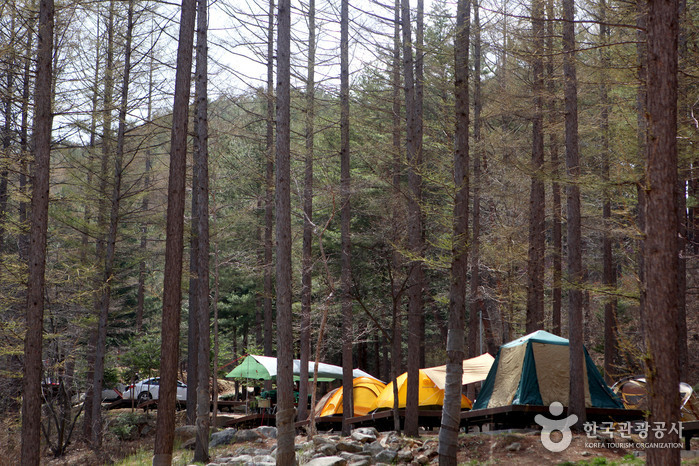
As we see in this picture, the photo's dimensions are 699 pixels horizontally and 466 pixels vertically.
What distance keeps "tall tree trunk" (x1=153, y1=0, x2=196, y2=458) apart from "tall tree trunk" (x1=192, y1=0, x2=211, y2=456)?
10.9ft

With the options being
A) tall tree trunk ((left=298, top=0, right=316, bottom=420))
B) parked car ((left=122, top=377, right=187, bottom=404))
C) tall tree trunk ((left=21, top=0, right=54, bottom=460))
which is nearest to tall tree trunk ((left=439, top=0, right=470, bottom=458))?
tall tree trunk ((left=21, top=0, right=54, bottom=460))

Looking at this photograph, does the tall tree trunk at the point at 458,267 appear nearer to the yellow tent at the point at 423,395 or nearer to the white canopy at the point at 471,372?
the yellow tent at the point at 423,395

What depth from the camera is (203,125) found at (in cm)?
1246

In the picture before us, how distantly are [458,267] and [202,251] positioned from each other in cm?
603

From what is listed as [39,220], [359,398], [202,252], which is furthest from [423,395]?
[39,220]

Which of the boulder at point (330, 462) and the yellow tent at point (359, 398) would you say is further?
the yellow tent at point (359, 398)

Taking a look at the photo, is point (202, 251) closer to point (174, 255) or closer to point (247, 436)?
point (174, 255)

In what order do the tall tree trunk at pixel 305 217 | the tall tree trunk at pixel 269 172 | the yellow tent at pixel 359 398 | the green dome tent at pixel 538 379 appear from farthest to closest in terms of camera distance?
the tall tree trunk at pixel 269 172 < the yellow tent at pixel 359 398 < the tall tree trunk at pixel 305 217 < the green dome tent at pixel 538 379

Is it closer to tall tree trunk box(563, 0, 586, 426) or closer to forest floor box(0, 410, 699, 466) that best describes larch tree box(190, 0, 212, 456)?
forest floor box(0, 410, 699, 466)

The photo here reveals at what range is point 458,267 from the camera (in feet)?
27.1

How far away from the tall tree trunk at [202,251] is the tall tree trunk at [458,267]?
5601 mm

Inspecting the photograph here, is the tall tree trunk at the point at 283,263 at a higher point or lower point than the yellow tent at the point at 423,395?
higher

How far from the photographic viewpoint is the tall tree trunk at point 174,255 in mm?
8109

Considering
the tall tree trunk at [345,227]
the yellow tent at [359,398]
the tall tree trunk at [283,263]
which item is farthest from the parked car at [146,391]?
the tall tree trunk at [283,263]
